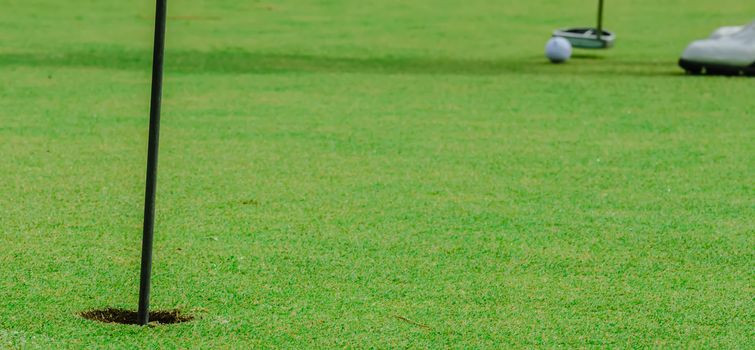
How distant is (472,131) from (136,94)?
9.46 ft

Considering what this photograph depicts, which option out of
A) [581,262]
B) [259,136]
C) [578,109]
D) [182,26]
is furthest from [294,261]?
[182,26]

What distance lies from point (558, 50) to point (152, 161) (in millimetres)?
9678

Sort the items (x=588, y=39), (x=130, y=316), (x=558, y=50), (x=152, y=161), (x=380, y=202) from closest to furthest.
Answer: (x=152, y=161), (x=130, y=316), (x=380, y=202), (x=558, y=50), (x=588, y=39)

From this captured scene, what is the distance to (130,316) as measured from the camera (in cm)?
403

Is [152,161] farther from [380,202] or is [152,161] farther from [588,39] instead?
[588,39]

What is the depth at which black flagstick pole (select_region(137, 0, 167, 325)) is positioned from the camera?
11.7ft

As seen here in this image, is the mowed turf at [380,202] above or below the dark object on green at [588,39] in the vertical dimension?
below

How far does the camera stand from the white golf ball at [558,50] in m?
13.0

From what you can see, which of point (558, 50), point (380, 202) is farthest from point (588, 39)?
point (380, 202)

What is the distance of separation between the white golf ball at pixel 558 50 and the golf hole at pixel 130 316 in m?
9.41

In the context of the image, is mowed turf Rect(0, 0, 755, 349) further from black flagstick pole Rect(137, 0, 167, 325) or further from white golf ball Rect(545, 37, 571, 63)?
white golf ball Rect(545, 37, 571, 63)

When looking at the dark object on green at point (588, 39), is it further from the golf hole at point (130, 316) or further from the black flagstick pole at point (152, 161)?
the black flagstick pole at point (152, 161)

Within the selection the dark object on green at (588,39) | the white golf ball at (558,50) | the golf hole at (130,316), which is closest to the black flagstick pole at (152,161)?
the golf hole at (130,316)

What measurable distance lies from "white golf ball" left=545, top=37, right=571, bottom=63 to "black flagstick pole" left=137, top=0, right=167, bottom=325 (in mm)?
9600
